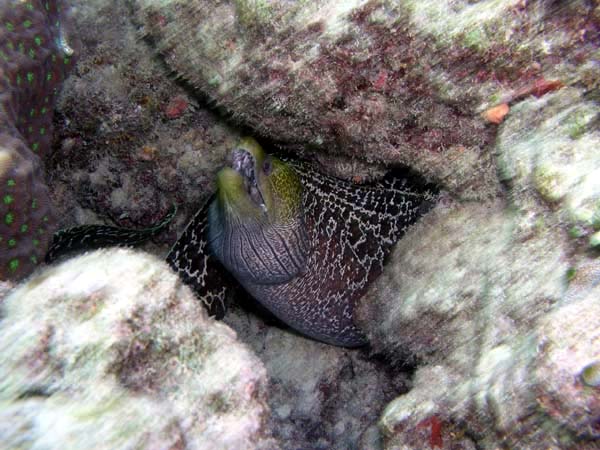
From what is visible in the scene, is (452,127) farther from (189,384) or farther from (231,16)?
(189,384)

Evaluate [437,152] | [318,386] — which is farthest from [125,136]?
[318,386]

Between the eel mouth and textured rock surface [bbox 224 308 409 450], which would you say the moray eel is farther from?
textured rock surface [bbox 224 308 409 450]

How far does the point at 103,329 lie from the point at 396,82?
1.94 m

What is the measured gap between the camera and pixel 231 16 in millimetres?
2531

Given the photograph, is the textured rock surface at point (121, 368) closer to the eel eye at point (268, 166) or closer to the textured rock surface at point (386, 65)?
the textured rock surface at point (386, 65)

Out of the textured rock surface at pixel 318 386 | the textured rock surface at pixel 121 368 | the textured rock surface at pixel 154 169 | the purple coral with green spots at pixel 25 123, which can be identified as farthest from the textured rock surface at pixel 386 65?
the textured rock surface at pixel 318 386

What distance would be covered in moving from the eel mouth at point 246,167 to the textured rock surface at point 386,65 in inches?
9.2

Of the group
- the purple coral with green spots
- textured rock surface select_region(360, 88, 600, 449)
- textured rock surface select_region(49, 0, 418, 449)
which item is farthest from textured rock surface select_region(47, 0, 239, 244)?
textured rock surface select_region(360, 88, 600, 449)

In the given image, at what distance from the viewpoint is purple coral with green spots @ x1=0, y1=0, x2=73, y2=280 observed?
240cm

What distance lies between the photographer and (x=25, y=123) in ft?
9.13

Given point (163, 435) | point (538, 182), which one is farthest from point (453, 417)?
point (163, 435)

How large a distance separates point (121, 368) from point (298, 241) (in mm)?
2286

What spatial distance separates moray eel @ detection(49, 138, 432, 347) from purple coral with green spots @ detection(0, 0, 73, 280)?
62 centimetres

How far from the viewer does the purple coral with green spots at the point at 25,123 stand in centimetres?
240
